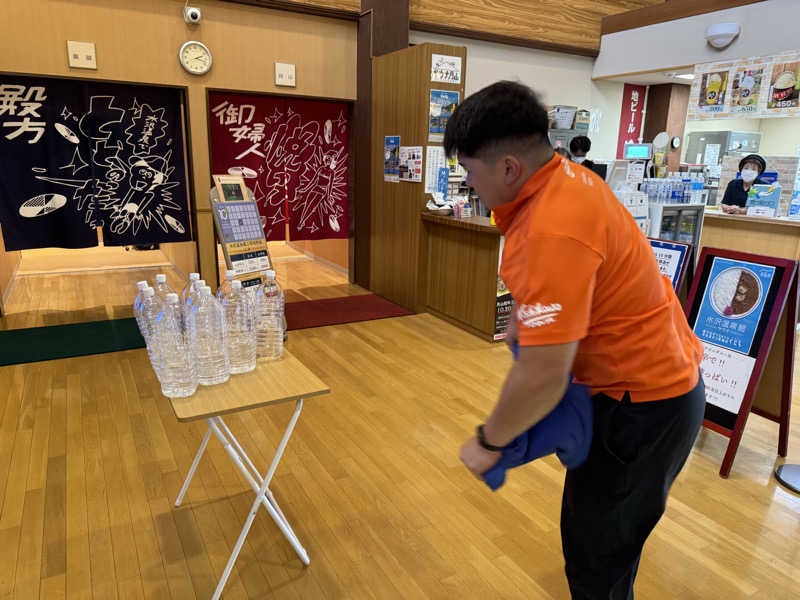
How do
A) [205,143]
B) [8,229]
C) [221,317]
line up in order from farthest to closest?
[205,143], [8,229], [221,317]

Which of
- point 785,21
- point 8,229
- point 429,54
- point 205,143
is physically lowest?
point 8,229

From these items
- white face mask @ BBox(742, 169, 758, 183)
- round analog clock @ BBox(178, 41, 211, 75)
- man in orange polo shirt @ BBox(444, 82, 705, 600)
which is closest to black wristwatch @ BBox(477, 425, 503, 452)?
man in orange polo shirt @ BBox(444, 82, 705, 600)

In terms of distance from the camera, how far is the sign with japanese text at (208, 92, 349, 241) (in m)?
5.27

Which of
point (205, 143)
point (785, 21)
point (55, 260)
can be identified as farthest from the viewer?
point (55, 260)

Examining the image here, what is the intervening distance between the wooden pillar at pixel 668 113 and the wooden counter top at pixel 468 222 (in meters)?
4.96

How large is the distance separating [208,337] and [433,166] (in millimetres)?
3481

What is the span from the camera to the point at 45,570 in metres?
1.93

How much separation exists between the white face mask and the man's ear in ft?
18.9

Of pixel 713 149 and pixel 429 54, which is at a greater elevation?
pixel 429 54

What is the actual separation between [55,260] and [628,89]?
8044 millimetres

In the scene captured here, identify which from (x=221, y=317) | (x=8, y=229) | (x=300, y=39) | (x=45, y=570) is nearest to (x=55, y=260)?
(x=8, y=229)

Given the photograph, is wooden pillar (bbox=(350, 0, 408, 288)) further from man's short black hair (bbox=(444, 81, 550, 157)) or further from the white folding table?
man's short black hair (bbox=(444, 81, 550, 157))

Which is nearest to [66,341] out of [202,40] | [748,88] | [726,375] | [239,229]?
[239,229]

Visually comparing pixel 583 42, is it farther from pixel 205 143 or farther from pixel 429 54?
pixel 205 143
